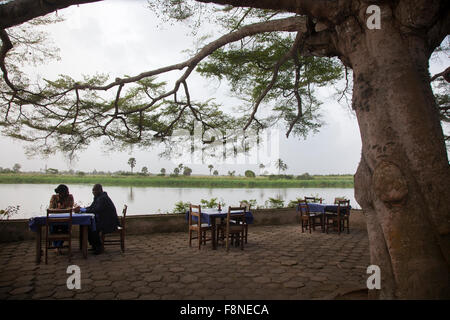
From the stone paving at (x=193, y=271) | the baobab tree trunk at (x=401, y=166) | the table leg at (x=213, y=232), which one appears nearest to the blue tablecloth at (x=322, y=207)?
the stone paving at (x=193, y=271)

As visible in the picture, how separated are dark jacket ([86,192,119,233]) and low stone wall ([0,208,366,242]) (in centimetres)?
190

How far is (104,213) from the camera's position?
5730mm

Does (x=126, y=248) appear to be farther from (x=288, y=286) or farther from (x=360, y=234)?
(x=360, y=234)

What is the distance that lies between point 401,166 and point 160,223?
658 centimetres

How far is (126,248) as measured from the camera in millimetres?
6113

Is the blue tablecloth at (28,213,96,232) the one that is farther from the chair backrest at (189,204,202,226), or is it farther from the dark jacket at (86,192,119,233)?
the chair backrest at (189,204,202,226)

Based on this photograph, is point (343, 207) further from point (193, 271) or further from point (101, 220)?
point (101, 220)

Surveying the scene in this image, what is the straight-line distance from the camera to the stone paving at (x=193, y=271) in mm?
3545

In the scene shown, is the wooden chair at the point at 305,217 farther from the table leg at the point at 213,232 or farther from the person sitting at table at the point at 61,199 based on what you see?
the person sitting at table at the point at 61,199

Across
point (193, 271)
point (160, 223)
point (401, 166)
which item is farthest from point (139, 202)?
point (401, 166)

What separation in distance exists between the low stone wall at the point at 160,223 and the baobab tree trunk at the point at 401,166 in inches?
239

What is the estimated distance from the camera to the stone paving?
354 centimetres

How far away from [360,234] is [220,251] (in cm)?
442

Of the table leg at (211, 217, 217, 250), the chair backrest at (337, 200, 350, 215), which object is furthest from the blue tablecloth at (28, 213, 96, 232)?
the chair backrest at (337, 200, 350, 215)
